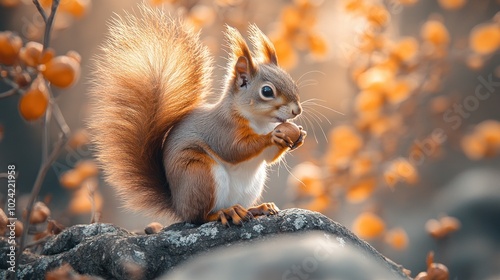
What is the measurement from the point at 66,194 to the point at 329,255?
2.49 meters

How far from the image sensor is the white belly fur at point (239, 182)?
1.92 m

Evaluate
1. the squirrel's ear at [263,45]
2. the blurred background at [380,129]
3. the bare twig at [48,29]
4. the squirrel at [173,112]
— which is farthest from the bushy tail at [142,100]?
the blurred background at [380,129]

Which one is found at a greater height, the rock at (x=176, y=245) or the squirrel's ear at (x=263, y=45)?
the squirrel's ear at (x=263, y=45)

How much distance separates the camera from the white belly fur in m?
1.92

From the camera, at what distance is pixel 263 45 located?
221 centimetres

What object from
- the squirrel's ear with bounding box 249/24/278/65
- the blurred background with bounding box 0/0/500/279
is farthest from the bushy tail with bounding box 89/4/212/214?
the blurred background with bounding box 0/0/500/279

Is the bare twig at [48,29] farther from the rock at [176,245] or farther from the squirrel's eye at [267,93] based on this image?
the squirrel's eye at [267,93]

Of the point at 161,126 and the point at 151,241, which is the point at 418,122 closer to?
the point at 161,126

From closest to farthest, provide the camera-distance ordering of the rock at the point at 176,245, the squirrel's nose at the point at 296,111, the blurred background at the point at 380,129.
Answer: the rock at the point at 176,245, the squirrel's nose at the point at 296,111, the blurred background at the point at 380,129

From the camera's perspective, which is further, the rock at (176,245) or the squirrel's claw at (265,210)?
the squirrel's claw at (265,210)

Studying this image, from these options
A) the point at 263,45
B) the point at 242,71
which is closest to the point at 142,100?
the point at 242,71

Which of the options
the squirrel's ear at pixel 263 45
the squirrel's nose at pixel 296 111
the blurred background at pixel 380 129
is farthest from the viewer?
the blurred background at pixel 380 129

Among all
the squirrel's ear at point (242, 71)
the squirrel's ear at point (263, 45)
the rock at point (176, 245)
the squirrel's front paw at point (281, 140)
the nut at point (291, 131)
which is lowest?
the rock at point (176, 245)

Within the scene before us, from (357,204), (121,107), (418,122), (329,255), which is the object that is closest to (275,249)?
(329,255)
